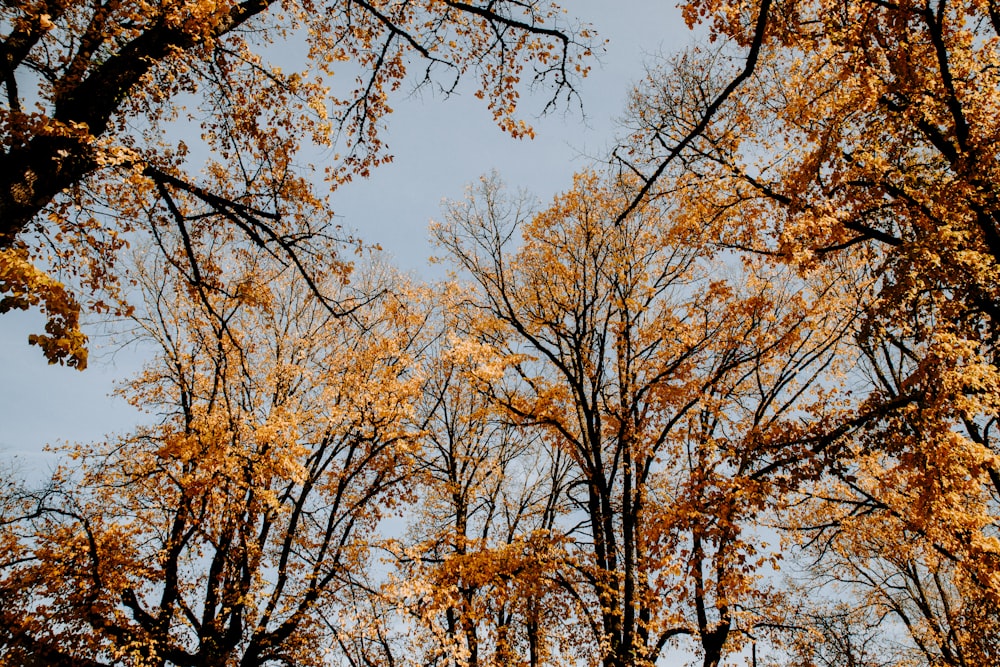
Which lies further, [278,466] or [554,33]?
[278,466]

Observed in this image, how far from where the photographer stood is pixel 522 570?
8789 millimetres

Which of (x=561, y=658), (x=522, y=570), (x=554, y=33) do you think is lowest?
(x=561, y=658)

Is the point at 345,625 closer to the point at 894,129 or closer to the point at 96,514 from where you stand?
the point at 96,514

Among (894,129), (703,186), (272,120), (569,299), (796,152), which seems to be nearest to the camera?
(272,120)

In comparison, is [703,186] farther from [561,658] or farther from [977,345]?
[561,658]

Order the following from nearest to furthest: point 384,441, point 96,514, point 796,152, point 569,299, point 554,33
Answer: point 554,33 < point 796,152 < point 96,514 < point 569,299 < point 384,441

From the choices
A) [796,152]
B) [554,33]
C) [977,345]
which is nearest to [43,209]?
[554,33]

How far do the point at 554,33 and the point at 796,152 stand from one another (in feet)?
17.8

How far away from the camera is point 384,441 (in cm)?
1220

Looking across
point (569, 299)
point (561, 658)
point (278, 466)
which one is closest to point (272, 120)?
point (278, 466)

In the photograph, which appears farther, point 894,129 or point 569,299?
point 569,299

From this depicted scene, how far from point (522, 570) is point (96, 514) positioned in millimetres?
8672

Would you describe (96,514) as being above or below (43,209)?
below

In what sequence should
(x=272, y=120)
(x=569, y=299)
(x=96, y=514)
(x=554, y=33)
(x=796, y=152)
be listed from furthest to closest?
(x=569, y=299) → (x=96, y=514) → (x=796, y=152) → (x=272, y=120) → (x=554, y=33)
